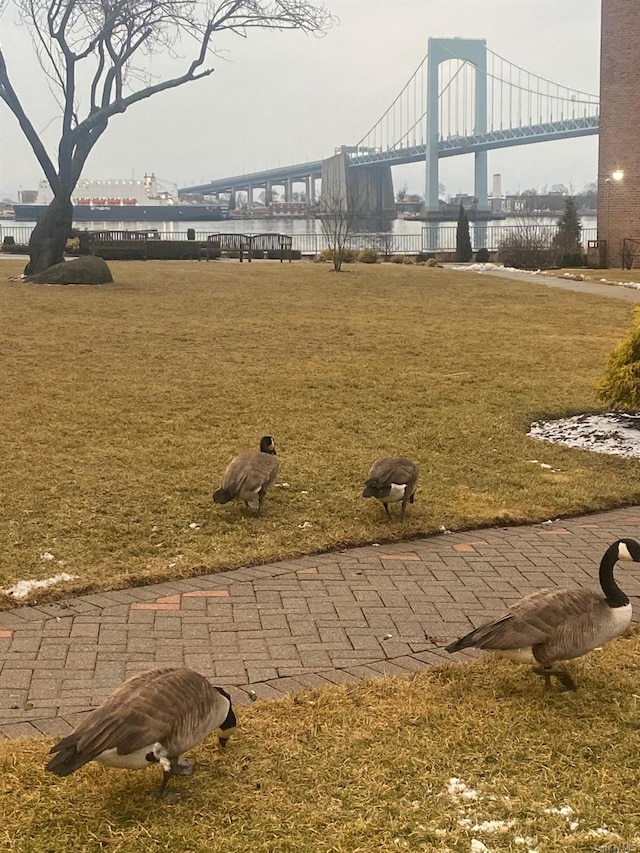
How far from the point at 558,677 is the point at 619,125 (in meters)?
33.6

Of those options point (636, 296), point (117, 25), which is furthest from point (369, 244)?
point (636, 296)

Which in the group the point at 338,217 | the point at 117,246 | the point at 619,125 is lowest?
the point at 117,246

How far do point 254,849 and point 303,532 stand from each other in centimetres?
309

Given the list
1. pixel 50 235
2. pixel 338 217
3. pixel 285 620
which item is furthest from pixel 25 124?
pixel 285 620

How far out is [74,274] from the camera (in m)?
23.2

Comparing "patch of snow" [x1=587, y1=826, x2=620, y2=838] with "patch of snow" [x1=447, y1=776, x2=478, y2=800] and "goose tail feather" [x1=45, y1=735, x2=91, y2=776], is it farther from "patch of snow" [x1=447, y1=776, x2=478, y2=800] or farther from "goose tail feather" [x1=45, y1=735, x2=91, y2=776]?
"goose tail feather" [x1=45, y1=735, x2=91, y2=776]

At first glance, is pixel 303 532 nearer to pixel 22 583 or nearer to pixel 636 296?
pixel 22 583

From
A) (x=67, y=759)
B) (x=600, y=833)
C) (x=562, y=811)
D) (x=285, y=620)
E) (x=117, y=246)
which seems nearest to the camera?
(x=67, y=759)

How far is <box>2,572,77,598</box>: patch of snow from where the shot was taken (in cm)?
474

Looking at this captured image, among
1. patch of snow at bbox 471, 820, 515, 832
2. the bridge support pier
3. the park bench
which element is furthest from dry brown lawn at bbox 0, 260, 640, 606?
the bridge support pier

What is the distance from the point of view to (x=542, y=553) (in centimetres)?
551

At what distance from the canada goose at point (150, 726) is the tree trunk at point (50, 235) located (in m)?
22.6

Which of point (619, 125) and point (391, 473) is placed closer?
point (391, 473)

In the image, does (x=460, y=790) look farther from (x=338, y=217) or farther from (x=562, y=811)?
(x=338, y=217)
